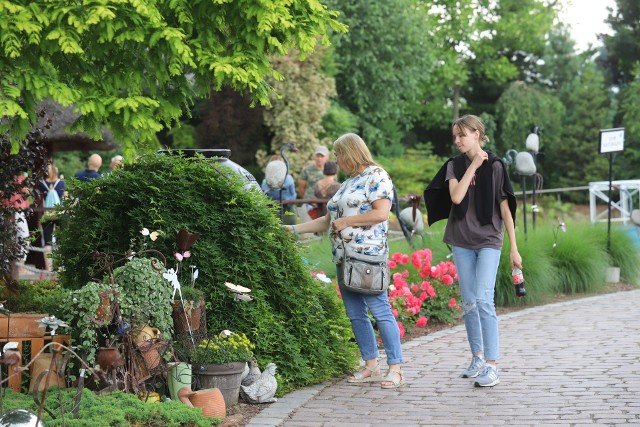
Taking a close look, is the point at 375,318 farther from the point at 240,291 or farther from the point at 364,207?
the point at 240,291

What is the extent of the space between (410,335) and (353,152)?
3.07 metres

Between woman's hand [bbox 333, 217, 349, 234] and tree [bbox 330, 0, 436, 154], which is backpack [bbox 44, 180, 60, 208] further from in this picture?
tree [bbox 330, 0, 436, 154]

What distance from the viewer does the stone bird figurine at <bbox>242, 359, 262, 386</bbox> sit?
6754mm

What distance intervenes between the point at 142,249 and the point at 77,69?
133 centimetres

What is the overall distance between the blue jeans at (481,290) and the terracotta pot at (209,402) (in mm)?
1980

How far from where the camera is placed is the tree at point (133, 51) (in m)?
5.40

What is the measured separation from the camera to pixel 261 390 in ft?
21.8

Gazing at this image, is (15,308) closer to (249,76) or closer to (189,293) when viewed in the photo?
(189,293)

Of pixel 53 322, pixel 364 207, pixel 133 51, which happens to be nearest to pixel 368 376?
pixel 364 207

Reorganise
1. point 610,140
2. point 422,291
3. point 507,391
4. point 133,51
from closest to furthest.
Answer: point 133,51 < point 507,391 < point 422,291 < point 610,140

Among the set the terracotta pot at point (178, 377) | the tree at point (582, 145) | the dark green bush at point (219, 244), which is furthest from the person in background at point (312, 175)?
the tree at point (582, 145)

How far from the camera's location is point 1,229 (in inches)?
342

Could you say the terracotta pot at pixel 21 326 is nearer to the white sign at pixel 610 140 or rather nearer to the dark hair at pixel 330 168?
the dark hair at pixel 330 168

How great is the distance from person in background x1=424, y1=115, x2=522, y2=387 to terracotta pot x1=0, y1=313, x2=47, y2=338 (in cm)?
287
